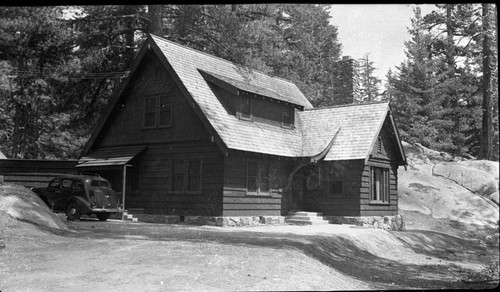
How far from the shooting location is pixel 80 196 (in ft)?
62.1

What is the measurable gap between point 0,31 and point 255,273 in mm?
17777

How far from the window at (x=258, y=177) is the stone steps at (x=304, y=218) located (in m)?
1.70

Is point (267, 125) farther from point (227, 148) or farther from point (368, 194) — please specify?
point (368, 194)

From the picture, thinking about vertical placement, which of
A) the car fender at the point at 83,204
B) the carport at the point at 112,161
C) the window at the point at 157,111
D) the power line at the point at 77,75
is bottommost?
the car fender at the point at 83,204

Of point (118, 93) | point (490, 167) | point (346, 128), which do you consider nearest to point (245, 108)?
point (346, 128)

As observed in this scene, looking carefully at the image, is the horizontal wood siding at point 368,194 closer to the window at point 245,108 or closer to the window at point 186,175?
the window at point 245,108

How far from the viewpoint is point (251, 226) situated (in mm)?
18891

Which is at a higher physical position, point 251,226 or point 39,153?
point 39,153

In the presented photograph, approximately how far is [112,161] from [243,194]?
593 centimetres

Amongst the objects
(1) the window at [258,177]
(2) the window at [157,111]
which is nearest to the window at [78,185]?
(2) the window at [157,111]

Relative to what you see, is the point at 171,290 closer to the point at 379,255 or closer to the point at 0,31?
the point at 379,255

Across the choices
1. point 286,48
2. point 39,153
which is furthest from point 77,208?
point 286,48

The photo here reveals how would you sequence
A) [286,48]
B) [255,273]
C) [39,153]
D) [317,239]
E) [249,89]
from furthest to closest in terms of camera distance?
[286,48]
[39,153]
[249,89]
[317,239]
[255,273]

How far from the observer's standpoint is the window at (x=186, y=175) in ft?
63.0
